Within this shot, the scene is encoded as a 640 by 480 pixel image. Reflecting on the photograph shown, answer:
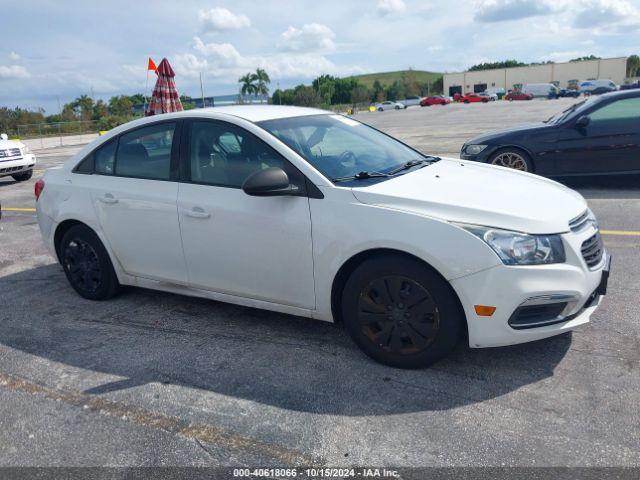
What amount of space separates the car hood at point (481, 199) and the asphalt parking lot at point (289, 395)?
903 millimetres

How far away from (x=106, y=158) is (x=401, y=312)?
9.45 feet

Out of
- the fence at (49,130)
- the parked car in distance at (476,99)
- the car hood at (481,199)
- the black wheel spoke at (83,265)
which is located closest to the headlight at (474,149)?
the car hood at (481,199)

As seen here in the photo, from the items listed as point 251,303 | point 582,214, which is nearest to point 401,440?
point 251,303

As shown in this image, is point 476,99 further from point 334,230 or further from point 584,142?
point 334,230

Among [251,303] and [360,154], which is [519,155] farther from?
[251,303]

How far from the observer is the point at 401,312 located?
11.1 ft

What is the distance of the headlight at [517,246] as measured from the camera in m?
3.13

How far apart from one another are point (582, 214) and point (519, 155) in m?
5.27

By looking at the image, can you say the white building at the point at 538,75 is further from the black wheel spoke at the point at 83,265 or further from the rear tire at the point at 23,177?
the black wheel spoke at the point at 83,265

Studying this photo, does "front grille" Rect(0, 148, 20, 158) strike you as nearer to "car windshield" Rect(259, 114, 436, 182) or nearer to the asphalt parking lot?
the asphalt parking lot

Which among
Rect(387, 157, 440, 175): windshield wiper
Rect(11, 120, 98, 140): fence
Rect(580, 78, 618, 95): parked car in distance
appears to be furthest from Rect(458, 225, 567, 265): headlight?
Rect(580, 78, 618, 95): parked car in distance

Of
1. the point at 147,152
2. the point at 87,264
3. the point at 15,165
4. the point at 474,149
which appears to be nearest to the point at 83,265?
the point at 87,264

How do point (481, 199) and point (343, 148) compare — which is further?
point (343, 148)

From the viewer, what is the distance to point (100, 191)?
467 centimetres
